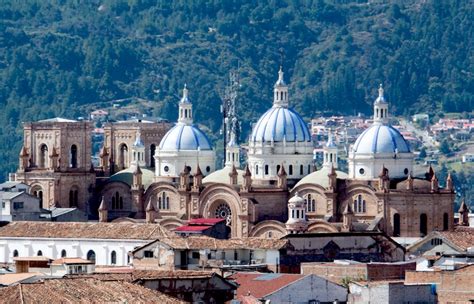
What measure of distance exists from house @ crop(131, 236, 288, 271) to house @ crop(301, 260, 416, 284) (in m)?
3.08

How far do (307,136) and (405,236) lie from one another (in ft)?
34.3

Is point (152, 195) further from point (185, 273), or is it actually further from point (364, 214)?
point (185, 273)

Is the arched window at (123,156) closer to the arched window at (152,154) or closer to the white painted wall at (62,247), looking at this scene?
the arched window at (152,154)

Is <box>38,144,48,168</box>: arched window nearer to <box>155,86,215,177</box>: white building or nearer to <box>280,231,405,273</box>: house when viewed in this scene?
<box>155,86,215,177</box>: white building

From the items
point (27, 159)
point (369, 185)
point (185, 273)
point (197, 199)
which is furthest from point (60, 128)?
point (185, 273)

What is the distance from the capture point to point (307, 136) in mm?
141250

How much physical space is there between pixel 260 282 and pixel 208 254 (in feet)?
36.1

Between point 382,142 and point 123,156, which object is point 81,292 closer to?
point 382,142

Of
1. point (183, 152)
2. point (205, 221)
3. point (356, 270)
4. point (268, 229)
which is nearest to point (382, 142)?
point (268, 229)

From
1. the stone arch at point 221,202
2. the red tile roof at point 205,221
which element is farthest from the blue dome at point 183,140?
the red tile roof at point 205,221

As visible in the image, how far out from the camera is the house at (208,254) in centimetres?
10106

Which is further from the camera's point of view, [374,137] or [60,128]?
[60,128]

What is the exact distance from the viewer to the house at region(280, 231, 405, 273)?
114 metres

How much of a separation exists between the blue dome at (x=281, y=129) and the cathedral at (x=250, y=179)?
0.05 m
